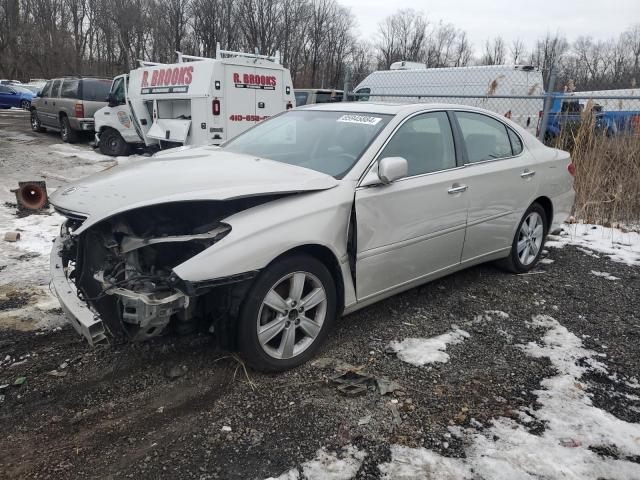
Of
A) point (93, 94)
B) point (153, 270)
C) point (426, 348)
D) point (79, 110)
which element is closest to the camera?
point (153, 270)

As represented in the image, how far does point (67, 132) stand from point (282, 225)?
546 inches

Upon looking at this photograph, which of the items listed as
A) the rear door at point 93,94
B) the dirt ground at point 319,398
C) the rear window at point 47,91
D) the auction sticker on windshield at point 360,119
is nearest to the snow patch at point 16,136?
the rear window at point 47,91

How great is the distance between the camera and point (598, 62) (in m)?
60.2

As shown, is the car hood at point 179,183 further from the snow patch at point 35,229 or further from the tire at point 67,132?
the tire at point 67,132

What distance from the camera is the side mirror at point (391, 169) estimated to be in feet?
10.8

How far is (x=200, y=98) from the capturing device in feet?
33.7

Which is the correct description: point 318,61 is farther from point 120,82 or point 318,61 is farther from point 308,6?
point 120,82

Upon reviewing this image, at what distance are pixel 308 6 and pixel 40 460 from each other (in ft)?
178

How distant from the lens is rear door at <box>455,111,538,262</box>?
425cm

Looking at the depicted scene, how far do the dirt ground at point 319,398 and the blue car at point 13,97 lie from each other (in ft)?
95.2

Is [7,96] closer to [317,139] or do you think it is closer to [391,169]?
[317,139]

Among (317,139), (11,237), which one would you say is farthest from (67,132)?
(317,139)

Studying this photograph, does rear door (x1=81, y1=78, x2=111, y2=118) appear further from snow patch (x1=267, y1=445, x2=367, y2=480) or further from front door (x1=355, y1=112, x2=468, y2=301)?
snow patch (x1=267, y1=445, x2=367, y2=480)

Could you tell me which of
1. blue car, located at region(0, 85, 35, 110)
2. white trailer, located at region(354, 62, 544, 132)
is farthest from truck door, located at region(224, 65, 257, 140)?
blue car, located at region(0, 85, 35, 110)
